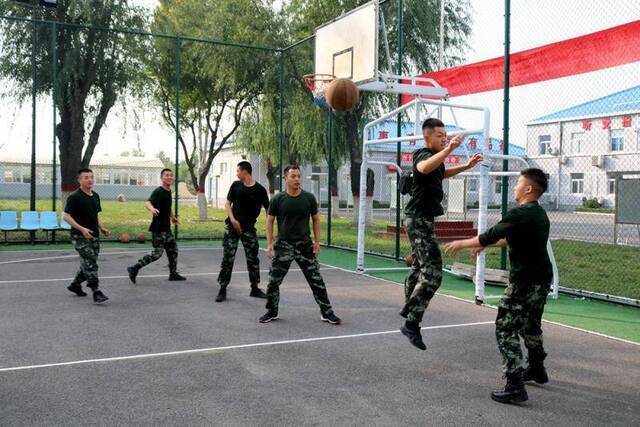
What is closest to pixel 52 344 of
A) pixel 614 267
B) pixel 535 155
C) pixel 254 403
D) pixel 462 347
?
pixel 254 403

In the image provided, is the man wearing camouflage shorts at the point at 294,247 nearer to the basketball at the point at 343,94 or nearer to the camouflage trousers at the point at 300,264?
the camouflage trousers at the point at 300,264

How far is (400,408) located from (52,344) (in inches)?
142

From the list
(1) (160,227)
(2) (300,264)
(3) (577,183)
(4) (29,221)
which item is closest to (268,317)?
(2) (300,264)

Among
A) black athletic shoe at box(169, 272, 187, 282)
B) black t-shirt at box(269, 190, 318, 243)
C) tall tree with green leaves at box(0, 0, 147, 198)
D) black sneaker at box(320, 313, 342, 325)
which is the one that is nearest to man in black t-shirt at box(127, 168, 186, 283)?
black athletic shoe at box(169, 272, 187, 282)

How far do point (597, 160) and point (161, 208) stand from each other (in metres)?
23.7

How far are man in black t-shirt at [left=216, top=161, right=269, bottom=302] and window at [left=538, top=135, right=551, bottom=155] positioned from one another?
19.2 metres

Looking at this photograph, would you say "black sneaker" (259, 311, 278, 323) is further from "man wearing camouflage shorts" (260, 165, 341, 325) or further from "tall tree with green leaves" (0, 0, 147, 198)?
"tall tree with green leaves" (0, 0, 147, 198)

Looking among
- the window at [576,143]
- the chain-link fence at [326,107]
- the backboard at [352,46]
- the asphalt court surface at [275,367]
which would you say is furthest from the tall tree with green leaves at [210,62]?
the window at [576,143]

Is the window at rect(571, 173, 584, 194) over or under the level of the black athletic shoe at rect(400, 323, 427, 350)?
over

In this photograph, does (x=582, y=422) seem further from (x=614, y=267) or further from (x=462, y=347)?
(x=614, y=267)

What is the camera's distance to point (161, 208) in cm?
979

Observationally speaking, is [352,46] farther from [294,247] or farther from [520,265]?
[520,265]

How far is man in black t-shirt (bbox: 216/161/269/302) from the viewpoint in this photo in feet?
27.5

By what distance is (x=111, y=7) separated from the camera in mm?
17781
